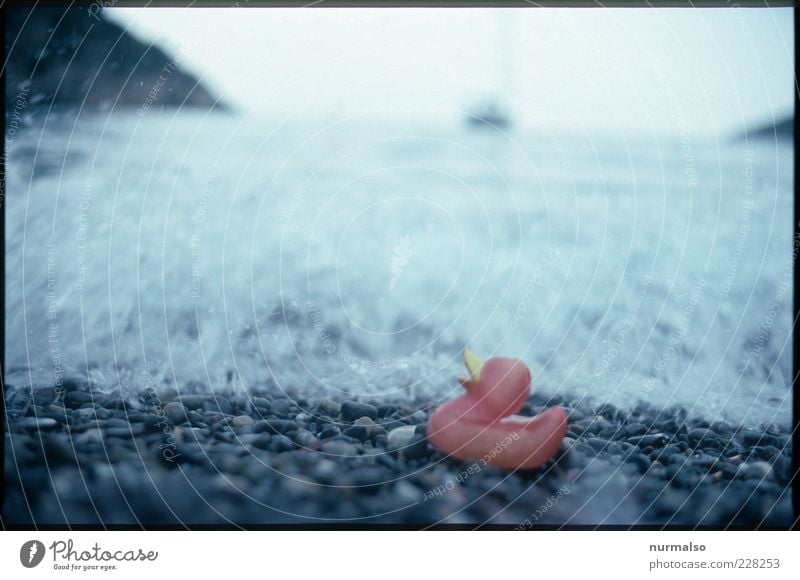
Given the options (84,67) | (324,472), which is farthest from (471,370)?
(84,67)

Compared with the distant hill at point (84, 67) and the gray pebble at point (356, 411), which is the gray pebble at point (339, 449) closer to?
the gray pebble at point (356, 411)

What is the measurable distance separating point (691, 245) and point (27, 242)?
4.04 ft

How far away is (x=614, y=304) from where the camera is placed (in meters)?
1.71

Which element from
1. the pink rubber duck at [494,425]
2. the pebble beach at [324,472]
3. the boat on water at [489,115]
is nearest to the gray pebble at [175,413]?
the pebble beach at [324,472]

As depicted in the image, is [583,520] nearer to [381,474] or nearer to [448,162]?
[381,474]

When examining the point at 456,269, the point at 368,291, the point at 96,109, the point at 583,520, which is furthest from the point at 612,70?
the point at 96,109

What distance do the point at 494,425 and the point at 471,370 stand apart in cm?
11

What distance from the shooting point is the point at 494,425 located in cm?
164

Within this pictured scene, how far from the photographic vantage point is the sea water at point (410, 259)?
169 cm

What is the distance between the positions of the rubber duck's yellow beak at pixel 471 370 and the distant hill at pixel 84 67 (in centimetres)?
69

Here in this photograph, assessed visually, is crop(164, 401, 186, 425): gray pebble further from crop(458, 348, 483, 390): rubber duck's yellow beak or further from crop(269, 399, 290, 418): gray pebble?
Answer: crop(458, 348, 483, 390): rubber duck's yellow beak

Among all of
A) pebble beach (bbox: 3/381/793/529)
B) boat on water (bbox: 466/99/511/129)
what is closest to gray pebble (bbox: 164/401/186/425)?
pebble beach (bbox: 3/381/793/529)

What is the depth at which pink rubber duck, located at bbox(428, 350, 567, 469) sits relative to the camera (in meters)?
1.64
